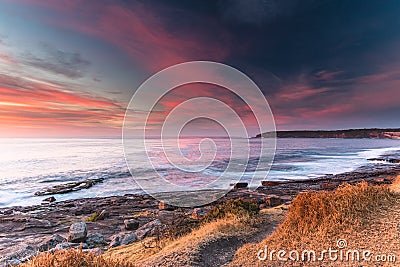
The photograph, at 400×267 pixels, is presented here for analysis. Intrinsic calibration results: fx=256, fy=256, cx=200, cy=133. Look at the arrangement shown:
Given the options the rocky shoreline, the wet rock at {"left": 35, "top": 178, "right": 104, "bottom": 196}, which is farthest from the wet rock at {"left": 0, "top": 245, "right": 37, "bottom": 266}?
the wet rock at {"left": 35, "top": 178, "right": 104, "bottom": 196}

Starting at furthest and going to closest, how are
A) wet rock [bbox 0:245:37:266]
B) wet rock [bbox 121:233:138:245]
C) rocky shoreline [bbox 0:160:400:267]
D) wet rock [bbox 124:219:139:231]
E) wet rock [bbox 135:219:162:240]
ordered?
wet rock [bbox 124:219:139:231] → wet rock [bbox 135:219:162:240] → rocky shoreline [bbox 0:160:400:267] → wet rock [bbox 121:233:138:245] → wet rock [bbox 0:245:37:266]

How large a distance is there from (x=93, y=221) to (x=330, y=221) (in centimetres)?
1511

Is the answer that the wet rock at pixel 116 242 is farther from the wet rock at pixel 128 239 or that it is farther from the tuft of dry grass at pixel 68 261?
the tuft of dry grass at pixel 68 261

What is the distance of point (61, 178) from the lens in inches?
1485

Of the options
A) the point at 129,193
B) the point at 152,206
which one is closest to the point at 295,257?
the point at 152,206

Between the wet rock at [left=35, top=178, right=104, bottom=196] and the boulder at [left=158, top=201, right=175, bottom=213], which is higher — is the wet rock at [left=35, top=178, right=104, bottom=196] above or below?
above

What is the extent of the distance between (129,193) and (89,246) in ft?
55.3

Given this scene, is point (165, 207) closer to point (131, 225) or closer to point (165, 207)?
point (165, 207)

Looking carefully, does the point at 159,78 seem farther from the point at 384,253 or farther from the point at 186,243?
the point at 384,253

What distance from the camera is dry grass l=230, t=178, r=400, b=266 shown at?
7289 millimetres

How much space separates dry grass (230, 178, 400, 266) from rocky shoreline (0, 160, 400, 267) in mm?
5149

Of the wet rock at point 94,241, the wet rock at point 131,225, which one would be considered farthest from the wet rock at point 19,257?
the wet rock at point 131,225

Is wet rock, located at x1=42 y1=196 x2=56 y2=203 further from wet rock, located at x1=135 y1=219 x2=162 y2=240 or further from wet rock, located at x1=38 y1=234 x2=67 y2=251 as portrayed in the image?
wet rock, located at x1=135 y1=219 x2=162 y2=240

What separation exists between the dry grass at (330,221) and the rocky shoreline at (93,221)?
5.15 meters
